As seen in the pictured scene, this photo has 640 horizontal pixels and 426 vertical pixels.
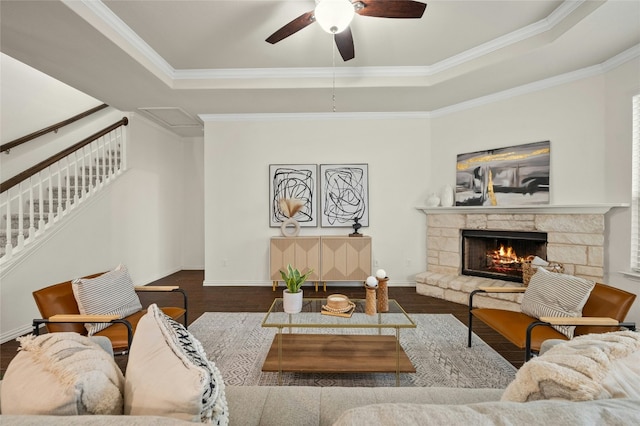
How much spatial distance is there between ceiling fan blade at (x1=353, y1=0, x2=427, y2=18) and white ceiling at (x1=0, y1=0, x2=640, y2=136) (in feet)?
2.02

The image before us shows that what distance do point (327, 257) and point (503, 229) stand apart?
8.24ft

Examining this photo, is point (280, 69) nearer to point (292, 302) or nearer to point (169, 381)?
point (292, 302)

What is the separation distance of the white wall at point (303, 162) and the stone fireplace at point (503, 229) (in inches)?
13.2

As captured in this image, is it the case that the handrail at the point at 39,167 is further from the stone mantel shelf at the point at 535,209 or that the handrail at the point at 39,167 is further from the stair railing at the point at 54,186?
the stone mantel shelf at the point at 535,209

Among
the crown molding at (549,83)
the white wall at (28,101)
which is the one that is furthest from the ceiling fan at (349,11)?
the white wall at (28,101)

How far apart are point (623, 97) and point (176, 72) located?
5.12m

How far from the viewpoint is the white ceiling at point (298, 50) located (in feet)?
8.41

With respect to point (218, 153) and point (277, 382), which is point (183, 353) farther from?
point (218, 153)

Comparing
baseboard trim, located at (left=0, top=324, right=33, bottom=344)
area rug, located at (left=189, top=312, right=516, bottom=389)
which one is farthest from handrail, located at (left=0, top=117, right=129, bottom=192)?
area rug, located at (left=189, top=312, right=516, bottom=389)

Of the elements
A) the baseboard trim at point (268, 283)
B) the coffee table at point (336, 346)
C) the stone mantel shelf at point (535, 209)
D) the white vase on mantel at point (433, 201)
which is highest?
the white vase on mantel at point (433, 201)

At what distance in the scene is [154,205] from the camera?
17.4 ft

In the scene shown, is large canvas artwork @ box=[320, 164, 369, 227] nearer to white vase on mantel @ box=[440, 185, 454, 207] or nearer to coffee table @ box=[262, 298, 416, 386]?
white vase on mantel @ box=[440, 185, 454, 207]

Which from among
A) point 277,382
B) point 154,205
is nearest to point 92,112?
point 154,205

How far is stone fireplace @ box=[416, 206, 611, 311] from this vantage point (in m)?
3.21
